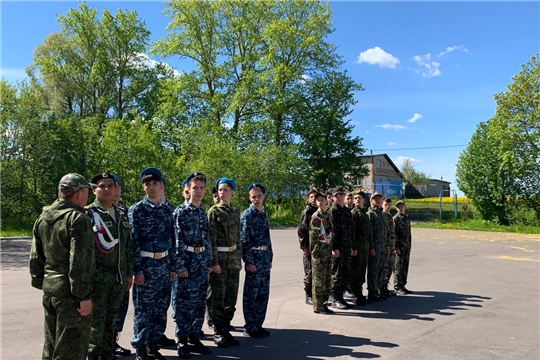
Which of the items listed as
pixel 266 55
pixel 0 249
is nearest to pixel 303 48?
pixel 266 55

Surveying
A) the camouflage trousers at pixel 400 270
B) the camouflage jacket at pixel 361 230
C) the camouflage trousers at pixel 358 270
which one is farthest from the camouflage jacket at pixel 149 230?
the camouflage trousers at pixel 400 270

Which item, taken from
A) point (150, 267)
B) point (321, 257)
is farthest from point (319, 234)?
point (150, 267)

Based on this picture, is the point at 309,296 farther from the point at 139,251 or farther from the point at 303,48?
the point at 303,48

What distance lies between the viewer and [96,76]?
32.9 m

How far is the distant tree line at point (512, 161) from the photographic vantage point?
27.0 m

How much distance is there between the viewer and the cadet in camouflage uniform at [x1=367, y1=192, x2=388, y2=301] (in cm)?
768

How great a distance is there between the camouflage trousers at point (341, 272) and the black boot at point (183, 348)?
10.4 feet

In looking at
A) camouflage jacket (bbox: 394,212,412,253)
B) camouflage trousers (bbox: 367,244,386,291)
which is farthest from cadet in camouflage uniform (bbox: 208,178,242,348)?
camouflage jacket (bbox: 394,212,412,253)

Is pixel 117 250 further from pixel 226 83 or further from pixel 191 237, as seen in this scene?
pixel 226 83

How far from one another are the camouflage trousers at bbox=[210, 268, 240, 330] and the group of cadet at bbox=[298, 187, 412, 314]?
1752mm

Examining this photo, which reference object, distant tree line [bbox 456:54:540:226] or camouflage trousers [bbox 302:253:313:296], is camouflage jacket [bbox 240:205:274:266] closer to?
camouflage trousers [bbox 302:253:313:296]

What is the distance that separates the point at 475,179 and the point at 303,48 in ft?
56.3

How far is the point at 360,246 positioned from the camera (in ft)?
24.9

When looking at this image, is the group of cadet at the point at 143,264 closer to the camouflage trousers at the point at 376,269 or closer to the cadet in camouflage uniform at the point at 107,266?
the cadet in camouflage uniform at the point at 107,266
